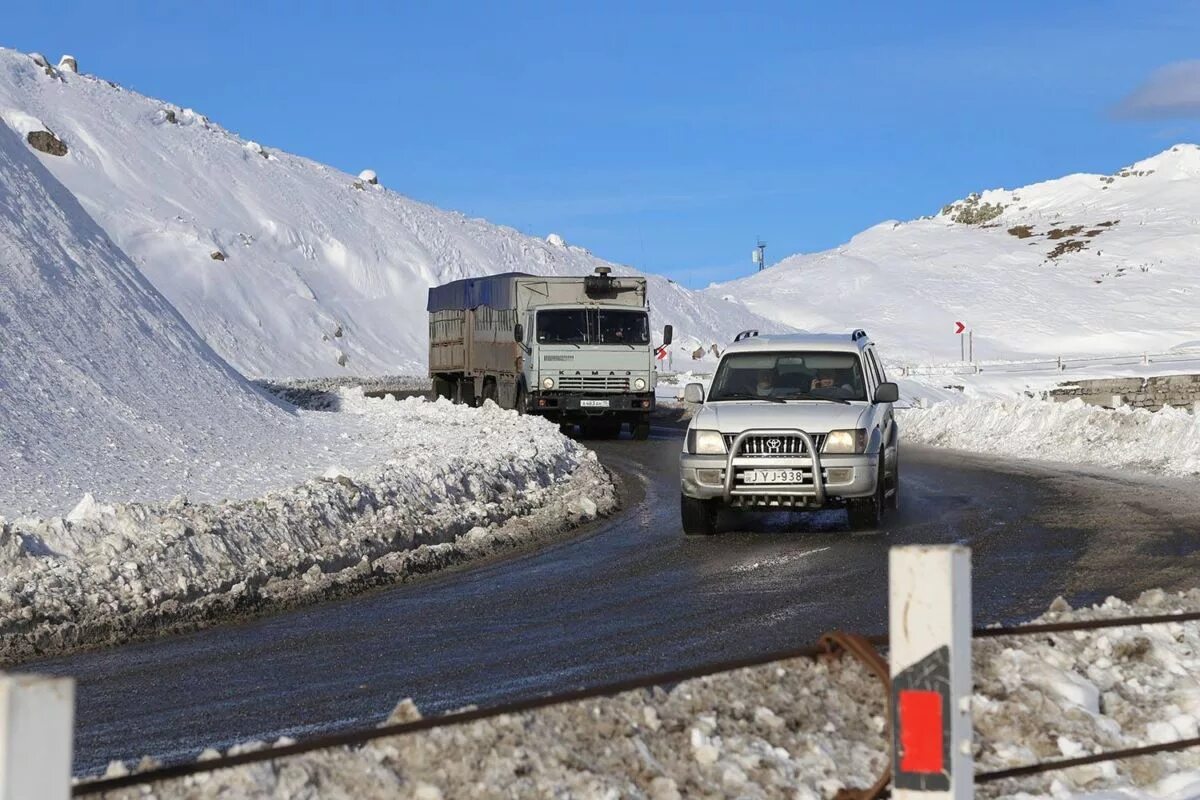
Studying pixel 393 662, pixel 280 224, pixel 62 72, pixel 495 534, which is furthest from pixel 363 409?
pixel 62 72

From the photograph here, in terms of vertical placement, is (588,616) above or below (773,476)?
below

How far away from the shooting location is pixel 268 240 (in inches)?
3834

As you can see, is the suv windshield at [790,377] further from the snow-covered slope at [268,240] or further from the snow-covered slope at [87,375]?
the snow-covered slope at [268,240]

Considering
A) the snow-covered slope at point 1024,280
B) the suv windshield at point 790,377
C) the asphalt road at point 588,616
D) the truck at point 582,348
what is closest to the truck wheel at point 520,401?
the truck at point 582,348

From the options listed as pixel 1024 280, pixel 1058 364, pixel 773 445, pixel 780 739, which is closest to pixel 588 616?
pixel 773 445

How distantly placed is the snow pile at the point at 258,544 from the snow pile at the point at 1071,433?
1050cm

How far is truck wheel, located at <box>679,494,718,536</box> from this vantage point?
16.4 meters

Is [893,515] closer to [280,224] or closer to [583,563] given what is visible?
[583,563]

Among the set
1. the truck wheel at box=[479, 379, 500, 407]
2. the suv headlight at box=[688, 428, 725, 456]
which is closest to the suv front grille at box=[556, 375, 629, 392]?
the truck wheel at box=[479, 379, 500, 407]

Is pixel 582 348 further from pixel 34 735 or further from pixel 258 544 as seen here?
pixel 34 735

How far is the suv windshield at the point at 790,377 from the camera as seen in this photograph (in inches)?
659

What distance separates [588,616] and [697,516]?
511 centimetres

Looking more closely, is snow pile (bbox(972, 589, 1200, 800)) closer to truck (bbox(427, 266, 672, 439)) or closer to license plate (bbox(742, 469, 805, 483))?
license plate (bbox(742, 469, 805, 483))

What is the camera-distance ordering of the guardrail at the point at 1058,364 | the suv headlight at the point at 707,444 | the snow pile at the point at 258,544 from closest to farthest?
the snow pile at the point at 258,544 < the suv headlight at the point at 707,444 < the guardrail at the point at 1058,364
